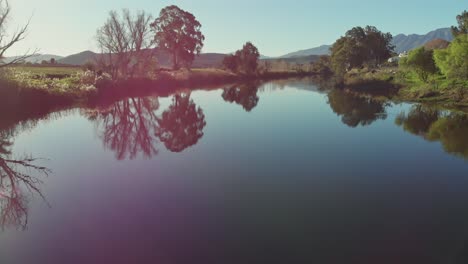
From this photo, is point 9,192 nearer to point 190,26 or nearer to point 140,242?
point 140,242

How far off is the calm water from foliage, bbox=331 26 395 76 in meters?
81.1

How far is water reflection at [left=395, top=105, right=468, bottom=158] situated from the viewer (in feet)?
73.4

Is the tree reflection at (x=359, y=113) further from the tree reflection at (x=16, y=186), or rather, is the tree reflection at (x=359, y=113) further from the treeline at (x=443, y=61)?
the tree reflection at (x=16, y=186)

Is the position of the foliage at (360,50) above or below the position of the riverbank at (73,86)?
above

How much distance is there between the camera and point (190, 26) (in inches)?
3324

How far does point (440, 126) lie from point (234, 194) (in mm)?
22508

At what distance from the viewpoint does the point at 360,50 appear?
109 m

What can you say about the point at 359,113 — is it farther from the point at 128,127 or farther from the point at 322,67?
the point at 322,67

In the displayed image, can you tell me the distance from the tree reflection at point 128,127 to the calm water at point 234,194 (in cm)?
26

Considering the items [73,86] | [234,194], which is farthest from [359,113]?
[73,86]

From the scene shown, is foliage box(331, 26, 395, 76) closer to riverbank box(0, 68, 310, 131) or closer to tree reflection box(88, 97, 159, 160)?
riverbank box(0, 68, 310, 131)

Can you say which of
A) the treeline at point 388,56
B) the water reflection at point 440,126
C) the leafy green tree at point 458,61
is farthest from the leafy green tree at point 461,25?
the water reflection at point 440,126

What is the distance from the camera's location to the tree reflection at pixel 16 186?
12.5 m

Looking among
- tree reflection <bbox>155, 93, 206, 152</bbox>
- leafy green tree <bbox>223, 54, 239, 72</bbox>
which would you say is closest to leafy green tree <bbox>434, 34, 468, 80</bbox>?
tree reflection <bbox>155, 93, 206, 152</bbox>
